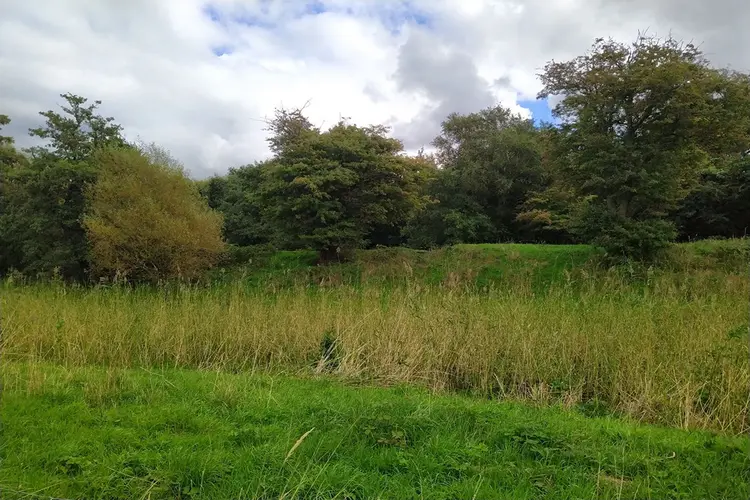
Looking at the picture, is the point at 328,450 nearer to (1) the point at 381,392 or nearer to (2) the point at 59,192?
(1) the point at 381,392

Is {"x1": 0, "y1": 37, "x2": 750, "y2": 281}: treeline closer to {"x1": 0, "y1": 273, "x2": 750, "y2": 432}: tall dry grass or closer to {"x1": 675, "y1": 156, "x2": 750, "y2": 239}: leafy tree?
{"x1": 675, "y1": 156, "x2": 750, "y2": 239}: leafy tree

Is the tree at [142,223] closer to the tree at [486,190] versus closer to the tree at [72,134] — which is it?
the tree at [72,134]

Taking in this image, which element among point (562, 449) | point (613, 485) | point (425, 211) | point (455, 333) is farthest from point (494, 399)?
point (425, 211)

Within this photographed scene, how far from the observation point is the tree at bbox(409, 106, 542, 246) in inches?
1021

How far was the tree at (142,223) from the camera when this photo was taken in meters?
15.5

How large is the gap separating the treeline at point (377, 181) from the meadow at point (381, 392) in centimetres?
668

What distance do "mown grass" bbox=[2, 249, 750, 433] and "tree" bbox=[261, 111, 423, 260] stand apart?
10.1m

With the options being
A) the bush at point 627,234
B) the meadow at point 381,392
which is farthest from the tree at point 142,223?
the bush at point 627,234

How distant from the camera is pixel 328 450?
310 centimetres

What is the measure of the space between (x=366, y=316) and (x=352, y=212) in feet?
39.9

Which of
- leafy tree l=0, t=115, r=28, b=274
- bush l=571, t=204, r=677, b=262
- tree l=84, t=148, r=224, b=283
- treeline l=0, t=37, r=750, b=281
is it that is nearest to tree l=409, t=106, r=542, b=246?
treeline l=0, t=37, r=750, b=281

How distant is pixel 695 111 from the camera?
14.8 meters

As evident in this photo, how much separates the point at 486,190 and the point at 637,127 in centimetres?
1102

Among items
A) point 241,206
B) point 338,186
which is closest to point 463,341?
point 338,186
